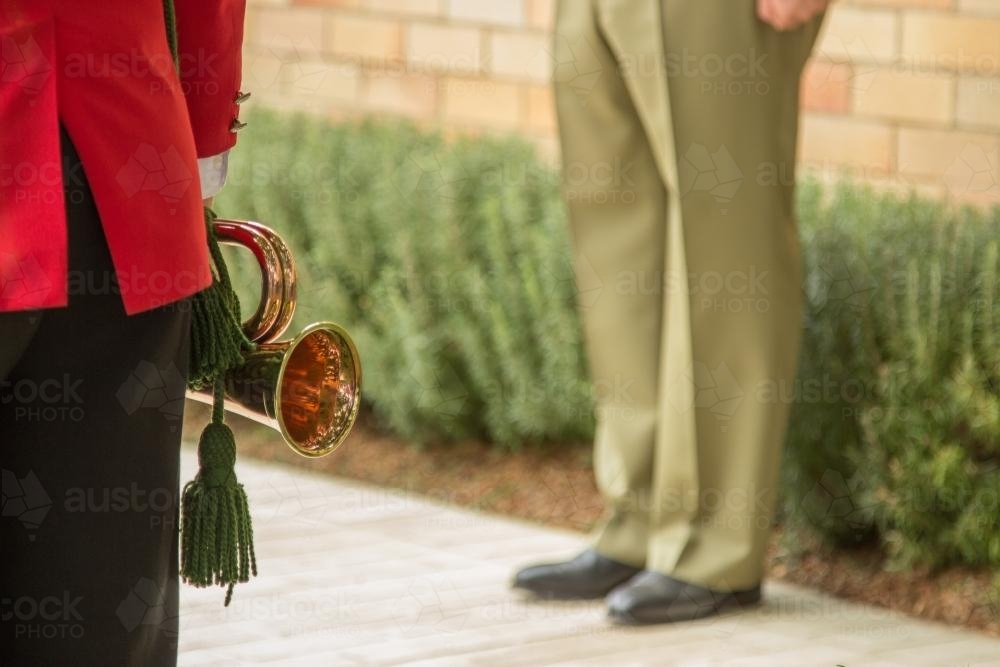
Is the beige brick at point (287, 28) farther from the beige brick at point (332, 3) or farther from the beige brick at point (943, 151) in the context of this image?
the beige brick at point (943, 151)

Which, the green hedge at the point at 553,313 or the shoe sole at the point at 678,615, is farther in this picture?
the green hedge at the point at 553,313

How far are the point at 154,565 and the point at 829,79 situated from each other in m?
3.25

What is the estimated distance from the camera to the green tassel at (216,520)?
1804mm

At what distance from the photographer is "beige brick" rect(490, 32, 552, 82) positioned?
5316 millimetres

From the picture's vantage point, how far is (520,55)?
5383 millimetres

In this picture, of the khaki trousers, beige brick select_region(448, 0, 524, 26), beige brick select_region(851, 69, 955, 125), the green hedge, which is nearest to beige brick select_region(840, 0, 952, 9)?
beige brick select_region(851, 69, 955, 125)

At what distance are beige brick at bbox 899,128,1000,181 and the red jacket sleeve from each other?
273 cm

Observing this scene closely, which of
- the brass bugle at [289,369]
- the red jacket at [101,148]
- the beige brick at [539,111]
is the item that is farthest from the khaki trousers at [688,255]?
the beige brick at [539,111]

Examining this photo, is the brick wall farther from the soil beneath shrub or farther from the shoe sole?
the shoe sole

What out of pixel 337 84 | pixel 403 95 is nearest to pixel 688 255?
pixel 403 95

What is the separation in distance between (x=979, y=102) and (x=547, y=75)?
1628 millimetres

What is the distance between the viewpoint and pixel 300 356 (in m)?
1.91

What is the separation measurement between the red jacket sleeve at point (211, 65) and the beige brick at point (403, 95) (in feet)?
12.9

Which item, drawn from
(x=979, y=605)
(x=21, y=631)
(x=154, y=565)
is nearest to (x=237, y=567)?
(x=154, y=565)
